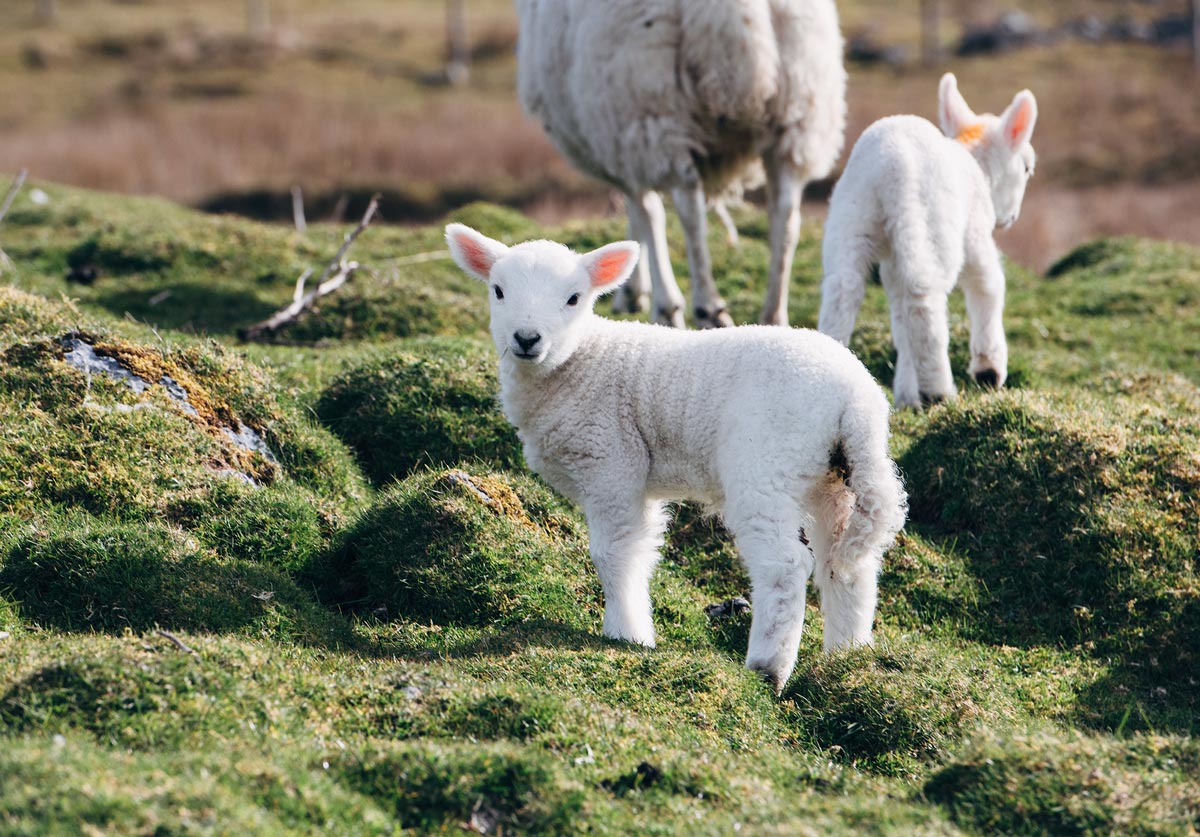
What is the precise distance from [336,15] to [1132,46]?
3452cm

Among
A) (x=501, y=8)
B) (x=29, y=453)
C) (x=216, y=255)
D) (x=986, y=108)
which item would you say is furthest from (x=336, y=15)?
(x=29, y=453)

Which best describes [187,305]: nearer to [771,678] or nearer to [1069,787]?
[771,678]

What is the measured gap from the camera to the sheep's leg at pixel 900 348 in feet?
29.2

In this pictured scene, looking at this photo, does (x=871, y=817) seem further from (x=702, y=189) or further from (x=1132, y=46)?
(x=1132, y=46)

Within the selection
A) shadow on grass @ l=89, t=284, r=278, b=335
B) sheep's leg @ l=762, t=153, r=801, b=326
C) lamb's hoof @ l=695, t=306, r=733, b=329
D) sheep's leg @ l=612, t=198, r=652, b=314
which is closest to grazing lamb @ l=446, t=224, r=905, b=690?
lamb's hoof @ l=695, t=306, r=733, b=329

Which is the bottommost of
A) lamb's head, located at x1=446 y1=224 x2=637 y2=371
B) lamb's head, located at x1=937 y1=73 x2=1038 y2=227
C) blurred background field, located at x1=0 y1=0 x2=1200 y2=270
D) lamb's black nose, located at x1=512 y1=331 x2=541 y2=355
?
blurred background field, located at x1=0 y1=0 x2=1200 y2=270

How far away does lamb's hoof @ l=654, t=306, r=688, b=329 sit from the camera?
11.6m

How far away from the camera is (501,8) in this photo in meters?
63.6

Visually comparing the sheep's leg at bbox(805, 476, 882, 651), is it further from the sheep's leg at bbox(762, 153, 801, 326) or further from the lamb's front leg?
the sheep's leg at bbox(762, 153, 801, 326)

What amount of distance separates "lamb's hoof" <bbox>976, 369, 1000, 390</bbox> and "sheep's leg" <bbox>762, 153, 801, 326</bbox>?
2104mm

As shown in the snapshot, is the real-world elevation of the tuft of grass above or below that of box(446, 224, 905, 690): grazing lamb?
below

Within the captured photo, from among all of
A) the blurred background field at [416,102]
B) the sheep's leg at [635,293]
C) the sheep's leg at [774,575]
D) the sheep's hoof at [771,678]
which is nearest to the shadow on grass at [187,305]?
the blurred background field at [416,102]

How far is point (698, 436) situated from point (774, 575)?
841mm

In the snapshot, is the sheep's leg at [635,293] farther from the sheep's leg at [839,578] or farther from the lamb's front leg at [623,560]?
the sheep's leg at [839,578]
